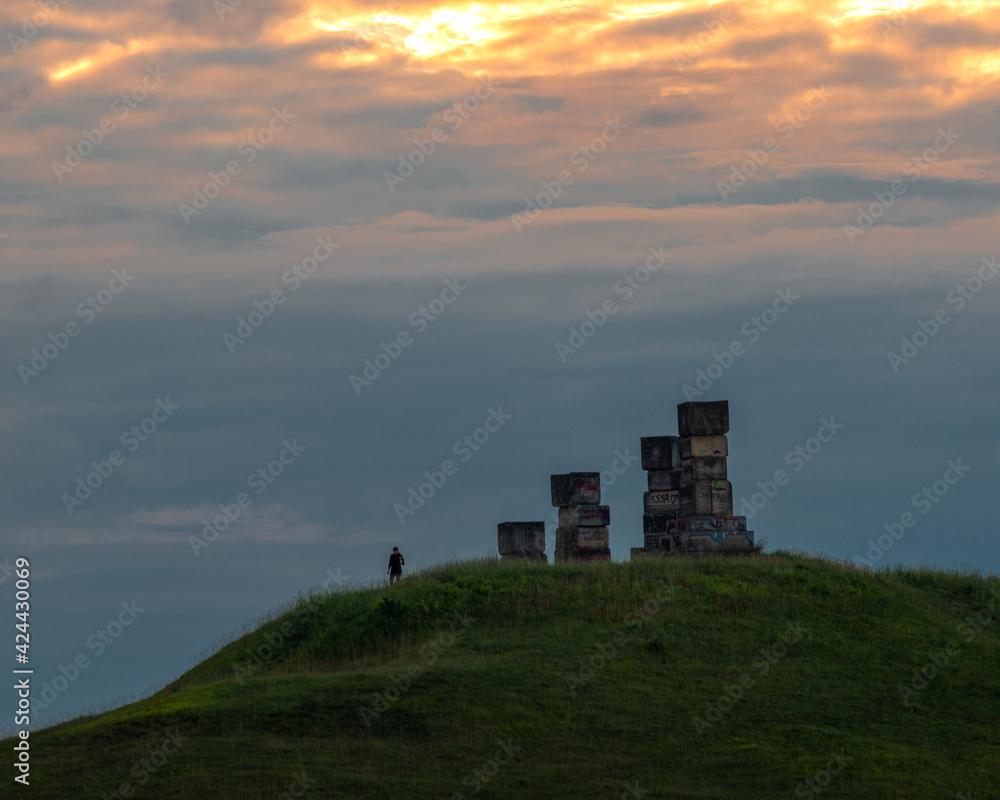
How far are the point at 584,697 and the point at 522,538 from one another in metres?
18.5

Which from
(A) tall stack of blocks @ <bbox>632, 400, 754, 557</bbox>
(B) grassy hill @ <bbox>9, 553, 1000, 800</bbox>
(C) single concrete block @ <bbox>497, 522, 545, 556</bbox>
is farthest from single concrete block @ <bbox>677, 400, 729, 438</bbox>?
(C) single concrete block @ <bbox>497, 522, 545, 556</bbox>

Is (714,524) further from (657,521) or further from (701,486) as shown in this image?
(657,521)

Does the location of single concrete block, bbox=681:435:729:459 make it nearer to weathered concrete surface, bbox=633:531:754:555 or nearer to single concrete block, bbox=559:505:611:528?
weathered concrete surface, bbox=633:531:754:555

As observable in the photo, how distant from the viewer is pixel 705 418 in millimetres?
37344

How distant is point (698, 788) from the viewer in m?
20.1

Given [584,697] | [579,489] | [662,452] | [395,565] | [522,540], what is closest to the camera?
[584,697]

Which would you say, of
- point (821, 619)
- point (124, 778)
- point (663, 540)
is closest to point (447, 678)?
point (124, 778)

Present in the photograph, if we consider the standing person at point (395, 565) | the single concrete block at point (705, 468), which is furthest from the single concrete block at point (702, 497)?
the standing person at point (395, 565)

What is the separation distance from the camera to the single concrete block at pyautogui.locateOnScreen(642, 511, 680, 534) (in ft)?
129

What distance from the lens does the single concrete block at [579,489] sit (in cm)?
4159

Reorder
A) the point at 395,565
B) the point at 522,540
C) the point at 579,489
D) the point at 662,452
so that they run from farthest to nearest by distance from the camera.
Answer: the point at 522,540, the point at 579,489, the point at 662,452, the point at 395,565

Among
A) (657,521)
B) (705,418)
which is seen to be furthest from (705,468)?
(657,521)

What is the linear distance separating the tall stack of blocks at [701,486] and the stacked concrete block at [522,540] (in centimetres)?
474

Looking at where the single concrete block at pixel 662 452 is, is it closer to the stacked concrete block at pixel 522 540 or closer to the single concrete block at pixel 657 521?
the single concrete block at pixel 657 521
